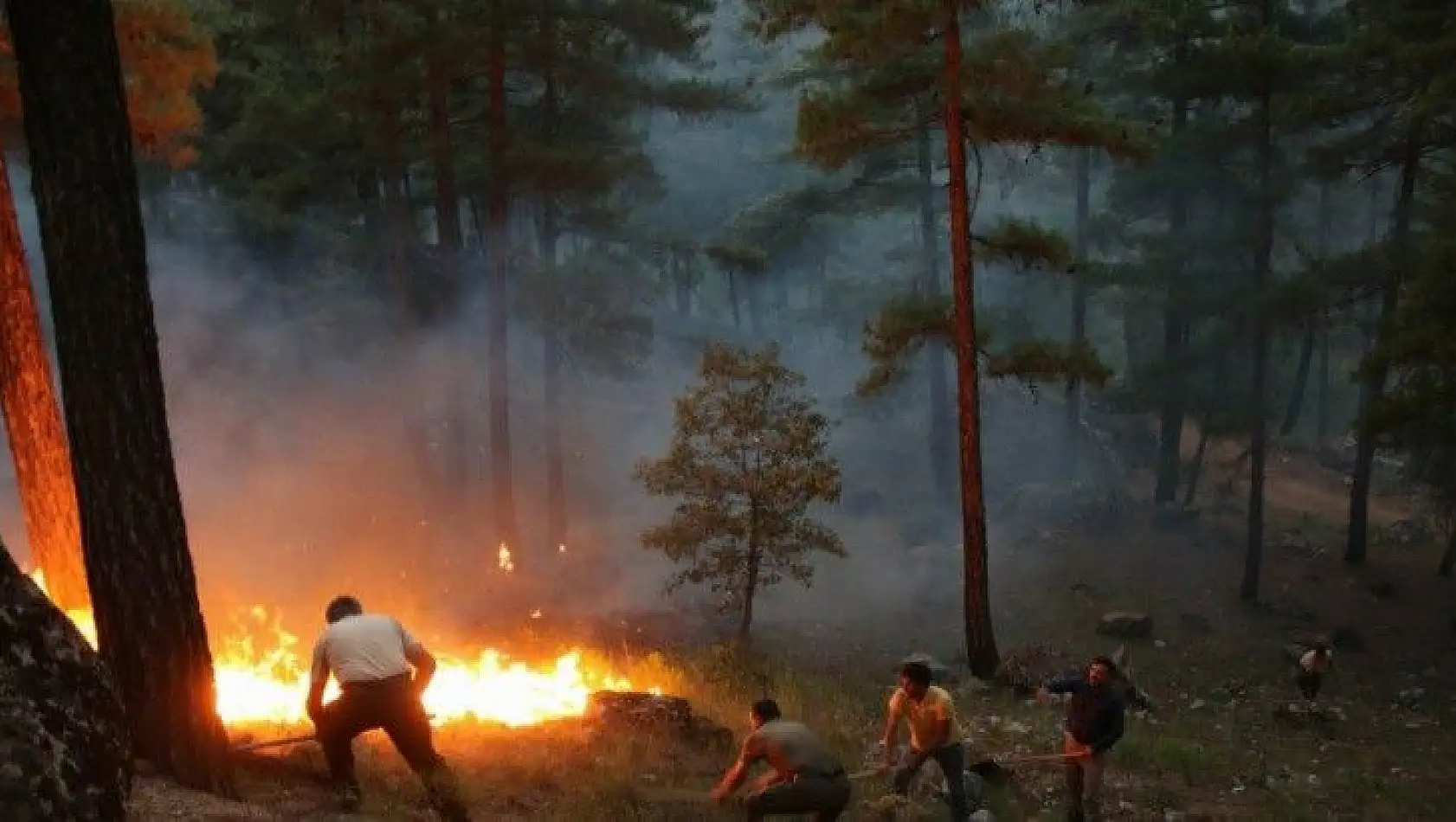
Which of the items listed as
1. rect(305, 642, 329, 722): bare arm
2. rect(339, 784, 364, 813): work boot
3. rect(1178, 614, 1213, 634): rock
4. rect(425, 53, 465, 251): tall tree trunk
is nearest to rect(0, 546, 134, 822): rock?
rect(305, 642, 329, 722): bare arm

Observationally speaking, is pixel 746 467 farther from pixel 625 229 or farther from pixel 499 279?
pixel 625 229

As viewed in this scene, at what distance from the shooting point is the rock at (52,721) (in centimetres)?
464

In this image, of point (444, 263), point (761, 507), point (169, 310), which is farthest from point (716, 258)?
point (169, 310)

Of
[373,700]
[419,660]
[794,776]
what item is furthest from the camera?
[794,776]

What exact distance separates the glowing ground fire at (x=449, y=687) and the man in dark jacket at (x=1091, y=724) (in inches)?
191

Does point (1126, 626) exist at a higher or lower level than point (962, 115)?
lower

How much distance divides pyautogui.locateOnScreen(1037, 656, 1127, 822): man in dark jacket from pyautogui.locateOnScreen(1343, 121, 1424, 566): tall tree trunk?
8355 mm

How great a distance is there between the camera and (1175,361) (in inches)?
1062

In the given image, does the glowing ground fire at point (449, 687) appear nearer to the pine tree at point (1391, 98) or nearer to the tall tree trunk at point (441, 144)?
the tall tree trunk at point (441, 144)

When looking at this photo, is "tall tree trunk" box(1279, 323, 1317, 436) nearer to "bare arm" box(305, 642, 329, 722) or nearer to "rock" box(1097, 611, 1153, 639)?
"rock" box(1097, 611, 1153, 639)

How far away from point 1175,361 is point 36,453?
25.0 meters

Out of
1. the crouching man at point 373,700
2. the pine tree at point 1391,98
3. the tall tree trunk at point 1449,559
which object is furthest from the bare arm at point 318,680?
the tall tree trunk at point 1449,559

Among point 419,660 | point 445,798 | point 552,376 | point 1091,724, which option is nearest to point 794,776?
point 445,798

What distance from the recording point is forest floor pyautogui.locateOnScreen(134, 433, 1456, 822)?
8.66 metres
